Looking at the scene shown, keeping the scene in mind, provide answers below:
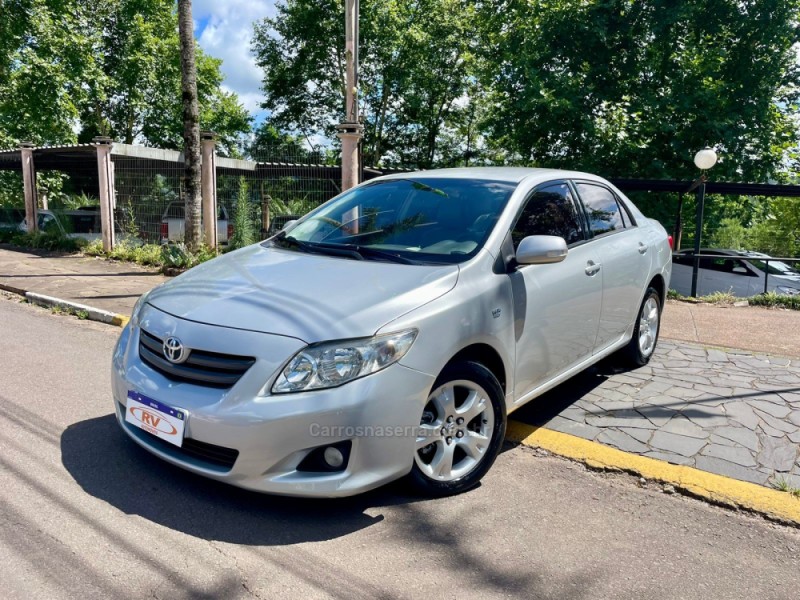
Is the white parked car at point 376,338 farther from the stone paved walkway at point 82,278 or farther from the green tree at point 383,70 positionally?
the green tree at point 383,70

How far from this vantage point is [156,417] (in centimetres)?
284

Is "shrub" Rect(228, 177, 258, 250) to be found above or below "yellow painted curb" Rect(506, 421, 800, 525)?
above

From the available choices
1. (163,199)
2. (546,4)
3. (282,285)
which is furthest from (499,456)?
(546,4)

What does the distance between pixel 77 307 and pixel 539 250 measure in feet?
21.4

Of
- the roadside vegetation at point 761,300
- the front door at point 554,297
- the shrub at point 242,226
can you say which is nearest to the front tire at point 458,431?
the front door at point 554,297

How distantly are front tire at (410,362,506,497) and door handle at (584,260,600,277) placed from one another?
126 centimetres

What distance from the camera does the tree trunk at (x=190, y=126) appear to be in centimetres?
1080

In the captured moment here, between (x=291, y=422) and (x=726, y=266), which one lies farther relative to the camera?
(x=726, y=266)

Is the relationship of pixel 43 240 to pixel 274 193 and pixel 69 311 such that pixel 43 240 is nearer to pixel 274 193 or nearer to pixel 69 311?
pixel 274 193

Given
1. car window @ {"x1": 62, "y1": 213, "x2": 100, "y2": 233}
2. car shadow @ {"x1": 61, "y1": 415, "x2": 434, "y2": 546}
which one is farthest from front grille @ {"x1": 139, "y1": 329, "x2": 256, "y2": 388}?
car window @ {"x1": 62, "y1": 213, "x2": 100, "y2": 233}

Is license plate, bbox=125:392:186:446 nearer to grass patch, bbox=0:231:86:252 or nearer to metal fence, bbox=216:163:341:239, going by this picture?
metal fence, bbox=216:163:341:239

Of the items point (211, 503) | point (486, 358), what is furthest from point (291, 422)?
point (486, 358)

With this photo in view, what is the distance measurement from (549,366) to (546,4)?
1647cm

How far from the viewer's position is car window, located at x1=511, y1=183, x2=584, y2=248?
3.75 meters
